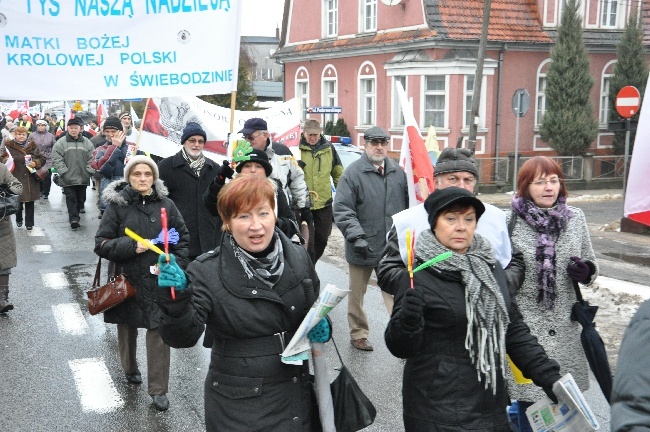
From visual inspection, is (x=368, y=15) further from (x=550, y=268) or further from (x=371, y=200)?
(x=550, y=268)

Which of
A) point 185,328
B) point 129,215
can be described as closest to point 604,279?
point 129,215

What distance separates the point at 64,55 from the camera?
5070mm

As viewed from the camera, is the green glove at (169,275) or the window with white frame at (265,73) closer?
the green glove at (169,275)

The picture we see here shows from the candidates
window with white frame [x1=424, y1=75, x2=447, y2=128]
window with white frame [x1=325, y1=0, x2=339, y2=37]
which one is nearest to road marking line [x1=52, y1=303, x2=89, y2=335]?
window with white frame [x1=424, y1=75, x2=447, y2=128]

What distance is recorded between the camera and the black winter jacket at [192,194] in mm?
Answer: 6434

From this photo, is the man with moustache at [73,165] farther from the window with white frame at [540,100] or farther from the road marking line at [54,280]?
the window with white frame at [540,100]

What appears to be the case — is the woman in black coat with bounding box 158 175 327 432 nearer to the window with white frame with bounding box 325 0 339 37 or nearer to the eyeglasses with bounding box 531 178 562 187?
the eyeglasses with bounding box 531 178 562 187

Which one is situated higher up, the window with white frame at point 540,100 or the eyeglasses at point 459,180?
the window with white frame at point 540,100

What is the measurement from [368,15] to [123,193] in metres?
24.0

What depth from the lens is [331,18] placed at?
30578mm

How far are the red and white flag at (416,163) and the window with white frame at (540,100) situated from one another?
20.7 meters

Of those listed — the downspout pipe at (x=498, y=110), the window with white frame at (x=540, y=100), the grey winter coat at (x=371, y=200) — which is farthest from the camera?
the window with white frame at (x=540, y=100)

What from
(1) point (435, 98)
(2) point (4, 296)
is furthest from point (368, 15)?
(2) point (4, 296)

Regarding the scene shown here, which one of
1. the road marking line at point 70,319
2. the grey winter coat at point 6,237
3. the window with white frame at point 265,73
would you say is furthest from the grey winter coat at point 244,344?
the window with white frame at point 265,73
